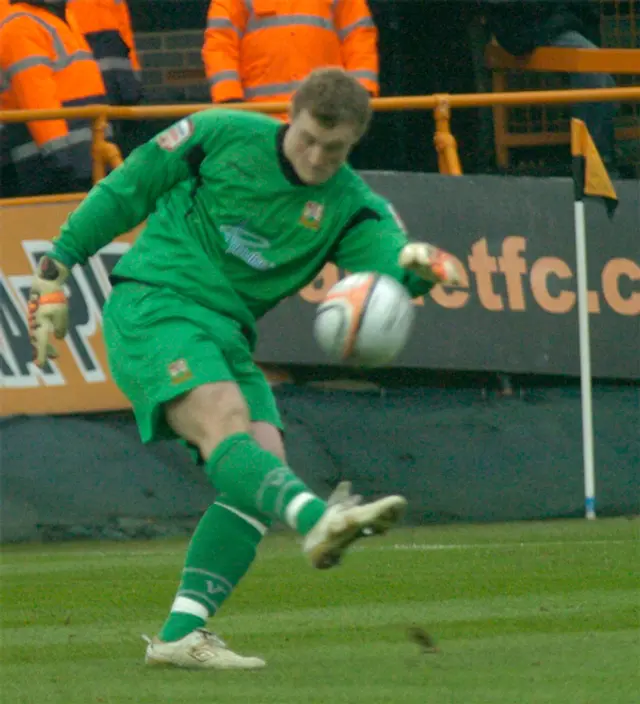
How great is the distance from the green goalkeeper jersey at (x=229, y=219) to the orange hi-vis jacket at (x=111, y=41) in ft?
18.8

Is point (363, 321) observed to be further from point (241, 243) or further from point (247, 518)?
point (247, 518)

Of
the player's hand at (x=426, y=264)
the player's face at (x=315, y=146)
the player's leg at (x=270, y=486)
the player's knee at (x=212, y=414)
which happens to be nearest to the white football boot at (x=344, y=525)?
the player's leg at (x=270, y=486)

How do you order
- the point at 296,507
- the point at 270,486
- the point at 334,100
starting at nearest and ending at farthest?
the point at 296,507 < the point at 270,486 < the point at 334,100

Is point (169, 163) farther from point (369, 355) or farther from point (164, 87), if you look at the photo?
point (164, 87)

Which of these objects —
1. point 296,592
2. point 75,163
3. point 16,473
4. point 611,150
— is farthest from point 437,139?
point 296,592

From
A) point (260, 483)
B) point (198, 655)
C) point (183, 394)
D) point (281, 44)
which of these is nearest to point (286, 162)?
point (183, 394)

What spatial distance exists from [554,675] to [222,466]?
1238 millimetres

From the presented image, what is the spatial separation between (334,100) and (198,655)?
1.88 metres

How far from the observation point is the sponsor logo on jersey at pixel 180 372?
6.68m

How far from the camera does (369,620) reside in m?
7.97

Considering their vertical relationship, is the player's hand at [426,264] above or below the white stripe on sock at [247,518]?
above

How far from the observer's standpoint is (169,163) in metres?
7.09

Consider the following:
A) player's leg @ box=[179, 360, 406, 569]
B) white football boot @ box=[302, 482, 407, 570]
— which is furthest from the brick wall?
white football boot @ box=[302, 482, 407, 570]

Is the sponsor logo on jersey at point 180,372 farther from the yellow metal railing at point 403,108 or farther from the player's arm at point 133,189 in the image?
the yellow metal railing at point 403,108
